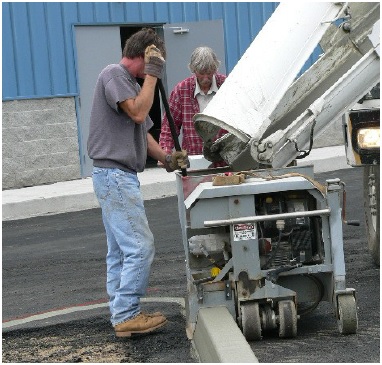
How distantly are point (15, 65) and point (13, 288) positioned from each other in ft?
28.5

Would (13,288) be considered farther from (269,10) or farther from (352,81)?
(269,10)

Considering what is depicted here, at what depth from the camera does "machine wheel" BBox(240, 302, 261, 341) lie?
21.7 ft

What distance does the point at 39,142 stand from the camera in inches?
710

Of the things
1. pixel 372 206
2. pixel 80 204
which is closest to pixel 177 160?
pixel 372 206

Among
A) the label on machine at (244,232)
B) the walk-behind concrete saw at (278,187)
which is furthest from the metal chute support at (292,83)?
the label on machine at (244,232)

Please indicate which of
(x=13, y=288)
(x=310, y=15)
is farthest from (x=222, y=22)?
(x=310, y=15)

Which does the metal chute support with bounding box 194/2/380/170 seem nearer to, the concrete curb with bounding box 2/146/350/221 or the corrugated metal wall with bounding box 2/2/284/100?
the concrete curb with bounding box 2/146/350/221

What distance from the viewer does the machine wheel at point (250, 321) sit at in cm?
660

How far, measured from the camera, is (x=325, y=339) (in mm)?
6664

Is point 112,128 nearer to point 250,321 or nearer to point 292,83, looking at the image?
point 292,83

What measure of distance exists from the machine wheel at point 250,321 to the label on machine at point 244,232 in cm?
42

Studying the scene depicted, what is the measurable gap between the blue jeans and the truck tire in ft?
8.38

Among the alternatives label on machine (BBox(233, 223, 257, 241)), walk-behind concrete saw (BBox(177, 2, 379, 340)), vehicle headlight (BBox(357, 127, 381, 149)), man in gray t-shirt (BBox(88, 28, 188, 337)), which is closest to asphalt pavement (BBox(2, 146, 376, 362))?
man in gray t-shirt (BBox(88, 28, 188, 337))

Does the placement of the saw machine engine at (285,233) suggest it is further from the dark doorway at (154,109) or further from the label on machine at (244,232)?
the dark doorway at (154,109)
